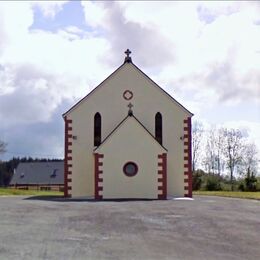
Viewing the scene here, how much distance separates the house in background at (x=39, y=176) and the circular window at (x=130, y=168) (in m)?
79.1

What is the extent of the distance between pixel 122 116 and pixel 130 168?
12.6 ft

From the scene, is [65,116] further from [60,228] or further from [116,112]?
[60,228]

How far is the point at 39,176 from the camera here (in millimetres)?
116562

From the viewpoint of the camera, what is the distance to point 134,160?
3334 centimetres

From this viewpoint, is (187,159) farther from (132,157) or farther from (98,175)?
(98,175)

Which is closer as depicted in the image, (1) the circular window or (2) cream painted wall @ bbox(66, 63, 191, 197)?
(1) the circular window

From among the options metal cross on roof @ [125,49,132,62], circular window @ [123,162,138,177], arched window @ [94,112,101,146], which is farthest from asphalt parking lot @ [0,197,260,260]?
metal cross on roof @ [125,49,132,62]

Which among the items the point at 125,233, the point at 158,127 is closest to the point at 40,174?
the point at 158,127

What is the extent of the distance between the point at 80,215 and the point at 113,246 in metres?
5.84

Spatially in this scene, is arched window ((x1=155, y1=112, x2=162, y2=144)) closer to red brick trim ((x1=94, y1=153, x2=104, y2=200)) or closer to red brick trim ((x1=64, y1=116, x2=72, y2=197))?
red brick trim ((x1=94, y1=153, x2=104, y2=200))

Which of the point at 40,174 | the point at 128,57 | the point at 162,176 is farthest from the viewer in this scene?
the point at 40,174

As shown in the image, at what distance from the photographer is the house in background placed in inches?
4464

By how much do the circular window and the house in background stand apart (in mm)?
79113

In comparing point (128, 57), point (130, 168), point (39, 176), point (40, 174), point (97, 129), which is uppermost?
point (128, 57)
